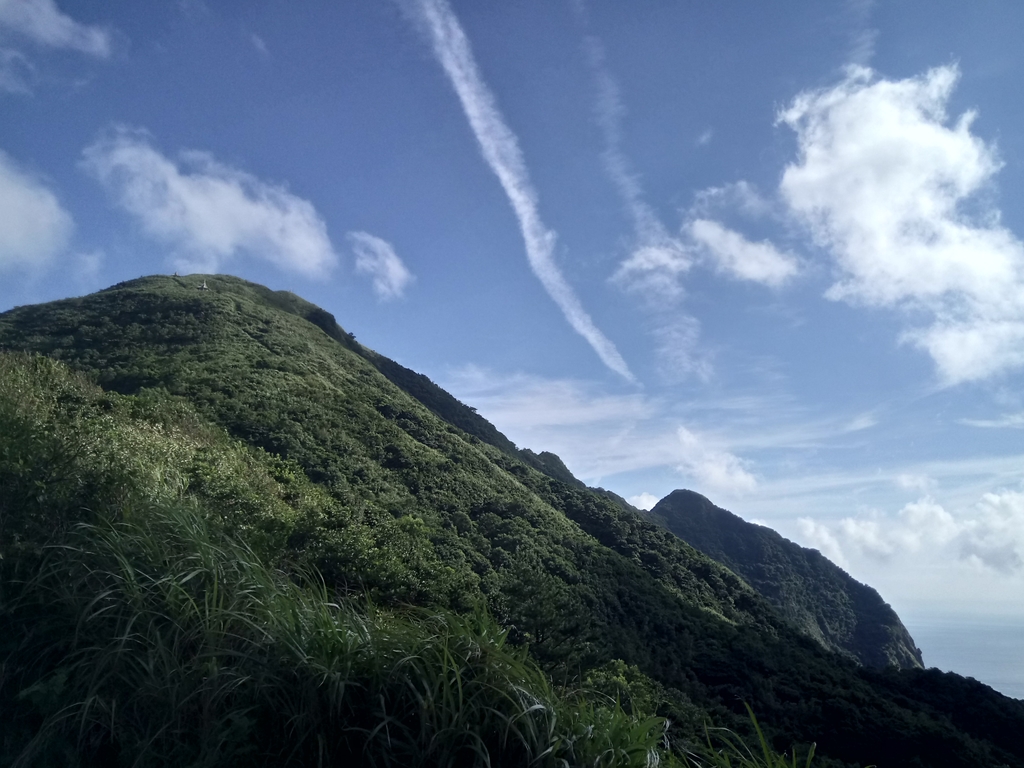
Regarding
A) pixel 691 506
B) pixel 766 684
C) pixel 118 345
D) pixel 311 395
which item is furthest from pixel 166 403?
pixel 691 506

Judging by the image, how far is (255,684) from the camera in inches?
109

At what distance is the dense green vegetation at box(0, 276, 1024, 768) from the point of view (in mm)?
3518

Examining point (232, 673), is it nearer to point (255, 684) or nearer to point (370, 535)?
point (255, 684)

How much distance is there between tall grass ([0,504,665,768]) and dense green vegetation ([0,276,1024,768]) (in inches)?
1.3

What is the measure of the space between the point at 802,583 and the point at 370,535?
276ft

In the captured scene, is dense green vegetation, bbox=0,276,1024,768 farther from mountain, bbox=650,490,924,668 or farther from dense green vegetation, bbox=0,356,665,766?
mountain, bbox=650,490,924,668

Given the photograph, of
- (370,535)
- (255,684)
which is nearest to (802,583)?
(370,535)

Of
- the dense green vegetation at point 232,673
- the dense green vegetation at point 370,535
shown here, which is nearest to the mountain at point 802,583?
the dense green vegetation at point 370,535

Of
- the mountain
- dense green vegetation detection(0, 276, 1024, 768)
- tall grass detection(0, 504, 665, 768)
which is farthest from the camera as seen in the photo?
the mountain

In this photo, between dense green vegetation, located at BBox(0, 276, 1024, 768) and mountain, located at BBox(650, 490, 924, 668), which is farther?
mountain, located at BBox(650, 490, 924, 668)

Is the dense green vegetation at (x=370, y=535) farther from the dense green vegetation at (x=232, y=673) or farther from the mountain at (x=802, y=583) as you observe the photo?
the mountain at (x=802, y=583)

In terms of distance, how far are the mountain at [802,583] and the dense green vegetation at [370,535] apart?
127 ft

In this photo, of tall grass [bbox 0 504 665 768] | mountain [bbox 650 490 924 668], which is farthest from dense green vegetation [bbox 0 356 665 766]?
→ mountain [bbox 650 490 924 668]

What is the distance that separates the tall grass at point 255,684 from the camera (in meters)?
2.52
